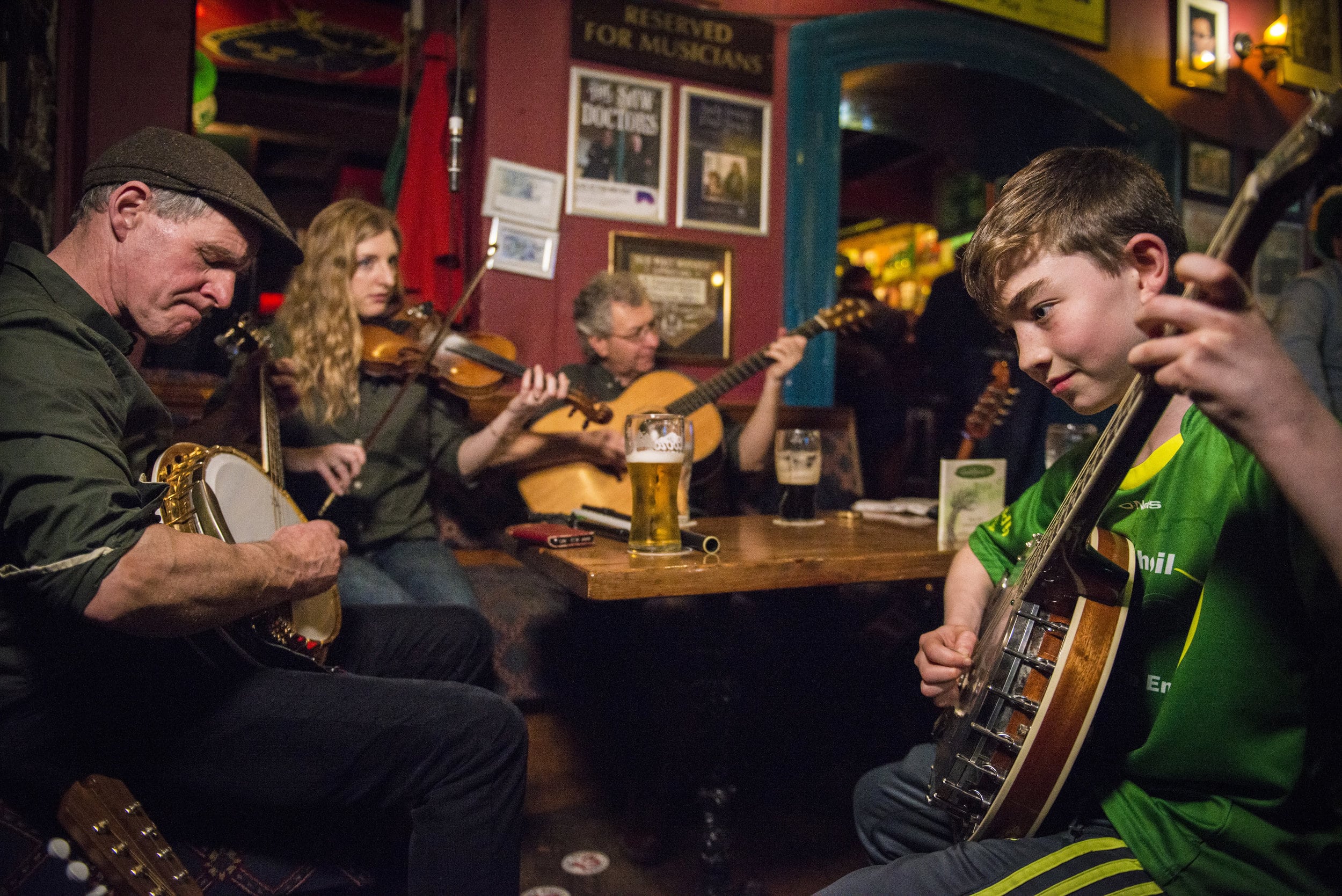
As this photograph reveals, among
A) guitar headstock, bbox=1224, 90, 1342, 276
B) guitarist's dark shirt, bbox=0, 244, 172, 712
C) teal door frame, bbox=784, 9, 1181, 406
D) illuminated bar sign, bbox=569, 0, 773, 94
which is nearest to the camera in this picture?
guitar headstock, bbox=1224, 90, 1342, 276

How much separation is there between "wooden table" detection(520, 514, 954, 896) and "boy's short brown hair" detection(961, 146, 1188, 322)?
605 mm

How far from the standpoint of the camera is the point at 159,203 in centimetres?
125

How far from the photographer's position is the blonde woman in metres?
2.33

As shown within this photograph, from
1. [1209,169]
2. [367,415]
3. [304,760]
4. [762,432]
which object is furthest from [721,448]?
[1209,169]

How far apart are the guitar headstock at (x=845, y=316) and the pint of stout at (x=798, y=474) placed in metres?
0.99

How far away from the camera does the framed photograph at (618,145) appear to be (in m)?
3.57

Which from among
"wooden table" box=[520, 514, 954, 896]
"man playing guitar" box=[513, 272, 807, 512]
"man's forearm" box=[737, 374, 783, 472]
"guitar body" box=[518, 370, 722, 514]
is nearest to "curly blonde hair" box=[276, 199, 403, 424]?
"guitar body" box=[518, 370, 722, 514]

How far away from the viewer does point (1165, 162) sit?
15.8 ft

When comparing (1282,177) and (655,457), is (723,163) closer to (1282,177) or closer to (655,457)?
(655,457)

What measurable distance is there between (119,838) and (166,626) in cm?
29

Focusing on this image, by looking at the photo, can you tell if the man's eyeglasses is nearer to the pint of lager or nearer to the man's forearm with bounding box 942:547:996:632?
the pint of lager

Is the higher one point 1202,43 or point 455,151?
point 1202,43

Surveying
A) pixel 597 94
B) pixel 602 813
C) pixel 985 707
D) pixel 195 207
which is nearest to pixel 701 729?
pixel 602 813

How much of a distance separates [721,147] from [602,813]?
111 inches
